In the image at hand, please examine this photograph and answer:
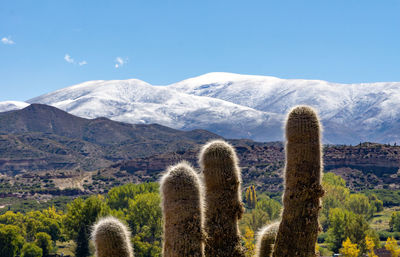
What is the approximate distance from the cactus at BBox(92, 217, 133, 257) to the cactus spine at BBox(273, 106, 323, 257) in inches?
89.7

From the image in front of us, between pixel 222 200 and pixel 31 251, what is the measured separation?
214 feet

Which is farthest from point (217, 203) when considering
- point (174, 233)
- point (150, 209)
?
point (150, 209)

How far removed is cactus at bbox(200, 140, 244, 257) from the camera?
271 inches

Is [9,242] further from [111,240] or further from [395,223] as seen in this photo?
[111,240]

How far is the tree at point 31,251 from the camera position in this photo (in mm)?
65000

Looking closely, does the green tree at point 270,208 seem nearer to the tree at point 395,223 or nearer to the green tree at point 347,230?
the green tree at point 347,230

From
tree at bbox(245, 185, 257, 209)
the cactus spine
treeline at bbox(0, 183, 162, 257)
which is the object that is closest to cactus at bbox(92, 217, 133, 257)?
the cactus spine

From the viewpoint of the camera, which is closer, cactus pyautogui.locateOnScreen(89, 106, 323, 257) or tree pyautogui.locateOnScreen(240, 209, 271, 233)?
cactus pyautogui.locateOnScreen(89, 106, 323, 257)

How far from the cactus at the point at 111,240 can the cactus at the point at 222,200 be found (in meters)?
1.27

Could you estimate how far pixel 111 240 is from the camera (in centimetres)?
680

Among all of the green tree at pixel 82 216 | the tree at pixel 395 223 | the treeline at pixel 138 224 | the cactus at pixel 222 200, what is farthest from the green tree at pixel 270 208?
the cactus at pixel 222 200

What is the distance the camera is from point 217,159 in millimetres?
7164

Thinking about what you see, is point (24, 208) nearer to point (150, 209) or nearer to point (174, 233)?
point (150, 209)

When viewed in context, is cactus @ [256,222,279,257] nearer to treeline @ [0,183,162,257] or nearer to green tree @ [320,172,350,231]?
treeline @ [0,183,162,257]
